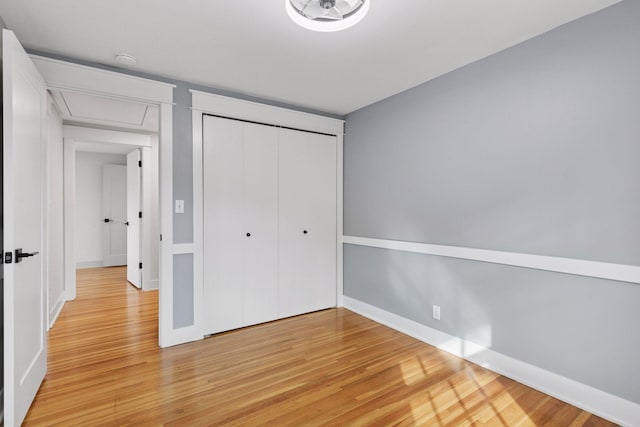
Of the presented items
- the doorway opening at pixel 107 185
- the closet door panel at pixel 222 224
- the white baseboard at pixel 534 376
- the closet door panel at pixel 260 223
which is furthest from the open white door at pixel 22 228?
the white baseboard at pixel 534 376

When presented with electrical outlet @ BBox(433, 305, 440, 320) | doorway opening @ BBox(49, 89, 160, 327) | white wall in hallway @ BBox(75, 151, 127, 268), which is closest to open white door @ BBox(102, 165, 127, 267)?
doorway opening @ BBox(49, 89, 160, 327)

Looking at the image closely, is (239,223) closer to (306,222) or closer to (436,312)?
(306,222)

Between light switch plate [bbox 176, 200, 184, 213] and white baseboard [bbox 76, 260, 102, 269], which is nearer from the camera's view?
light switch plate [bbox 176, 200, 184, 213]

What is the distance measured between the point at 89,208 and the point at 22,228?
19.1 ft

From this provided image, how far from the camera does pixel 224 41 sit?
87.1 inches

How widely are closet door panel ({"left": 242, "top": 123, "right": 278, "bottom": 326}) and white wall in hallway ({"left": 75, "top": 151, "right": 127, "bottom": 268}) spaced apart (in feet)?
17.0

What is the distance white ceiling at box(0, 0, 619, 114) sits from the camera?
1841mm

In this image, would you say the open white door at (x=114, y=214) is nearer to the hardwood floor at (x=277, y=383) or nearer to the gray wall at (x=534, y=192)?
the hardwood floor at (x=277, y=383)

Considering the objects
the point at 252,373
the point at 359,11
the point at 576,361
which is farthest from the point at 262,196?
the point at 576,361

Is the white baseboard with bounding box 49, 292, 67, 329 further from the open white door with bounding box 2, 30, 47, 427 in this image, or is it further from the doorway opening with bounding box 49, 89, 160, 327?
the open white door with bounding box 2, 30, 47, 427

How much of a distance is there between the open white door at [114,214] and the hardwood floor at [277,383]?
3.97 m

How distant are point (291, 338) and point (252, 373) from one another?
0.68 metres

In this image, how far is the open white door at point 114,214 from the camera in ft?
22.2

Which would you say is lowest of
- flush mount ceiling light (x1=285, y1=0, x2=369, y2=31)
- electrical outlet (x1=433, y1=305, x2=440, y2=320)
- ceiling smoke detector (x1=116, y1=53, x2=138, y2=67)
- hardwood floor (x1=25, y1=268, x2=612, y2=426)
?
hardwood floor (x1=25, y1=268, x2=612, y2=426)
